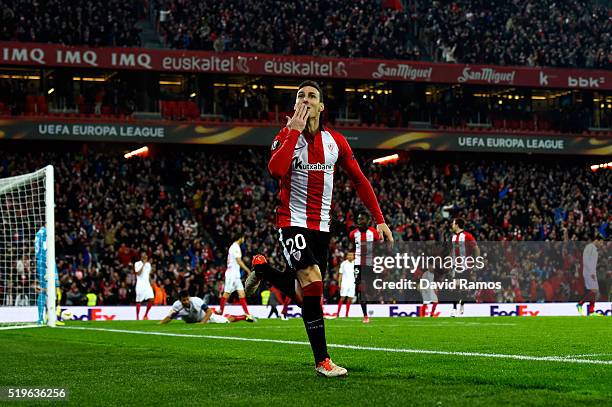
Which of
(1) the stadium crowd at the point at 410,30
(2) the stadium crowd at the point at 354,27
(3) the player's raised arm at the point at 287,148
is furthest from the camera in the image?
(1) the stadium crowd at the point at 410,30

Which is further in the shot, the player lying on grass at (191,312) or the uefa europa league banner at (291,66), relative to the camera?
the uefa europa league banner at (291,66)

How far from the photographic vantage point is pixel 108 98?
1542 inches

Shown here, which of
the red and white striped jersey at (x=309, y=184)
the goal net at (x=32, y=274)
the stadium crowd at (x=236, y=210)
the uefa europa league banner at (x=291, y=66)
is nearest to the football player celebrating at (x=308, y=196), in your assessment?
the red and white striped jersey at (x=309, y=184)

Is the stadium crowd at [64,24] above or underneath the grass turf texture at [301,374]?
above

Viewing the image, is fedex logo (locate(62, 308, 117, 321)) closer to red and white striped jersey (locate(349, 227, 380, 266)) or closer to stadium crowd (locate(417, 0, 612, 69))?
red and white striped jersey (locate(349, 227, 380, 266))

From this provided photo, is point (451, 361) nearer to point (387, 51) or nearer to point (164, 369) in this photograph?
point (164, 369)

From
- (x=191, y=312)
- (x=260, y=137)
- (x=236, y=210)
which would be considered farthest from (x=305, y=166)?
(x=260, y=137)

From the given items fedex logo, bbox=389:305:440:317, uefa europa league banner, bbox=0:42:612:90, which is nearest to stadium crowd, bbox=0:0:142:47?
uefa europa league banner, bbox=0:42:612:90

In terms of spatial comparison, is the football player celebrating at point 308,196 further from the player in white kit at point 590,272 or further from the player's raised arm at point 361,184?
the player in white kit at point 590,272

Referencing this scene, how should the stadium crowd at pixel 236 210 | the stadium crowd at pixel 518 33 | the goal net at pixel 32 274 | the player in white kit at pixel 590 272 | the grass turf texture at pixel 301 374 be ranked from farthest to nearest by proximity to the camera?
the stadium crowd at pixel 518 33 → the stadium crowd at pixel 236 210 → the player in white kit at pixel 590 272 → the goal net at pixel 32 274 → the grass turf texture at pixel 301 374

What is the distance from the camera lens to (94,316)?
87.3ft

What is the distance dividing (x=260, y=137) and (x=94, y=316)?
15.2 m

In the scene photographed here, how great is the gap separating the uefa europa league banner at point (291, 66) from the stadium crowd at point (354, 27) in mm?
787

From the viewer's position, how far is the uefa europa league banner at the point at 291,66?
36.9 m
